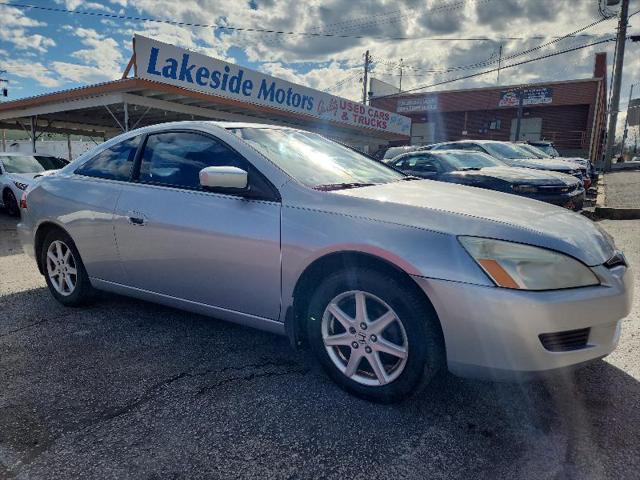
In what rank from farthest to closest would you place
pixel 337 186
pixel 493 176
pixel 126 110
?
pixel 126 110, pixel 493 176, pixel 337 186

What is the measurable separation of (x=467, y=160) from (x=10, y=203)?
30.0ft

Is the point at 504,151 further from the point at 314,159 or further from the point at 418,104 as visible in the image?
the point at 418,104

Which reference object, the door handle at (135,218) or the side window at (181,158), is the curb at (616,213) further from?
the door handle at (135,218)

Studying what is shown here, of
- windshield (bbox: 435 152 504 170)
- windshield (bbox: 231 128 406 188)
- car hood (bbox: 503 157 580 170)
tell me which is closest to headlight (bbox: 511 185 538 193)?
windshield (bbox: 435 152 504 170)

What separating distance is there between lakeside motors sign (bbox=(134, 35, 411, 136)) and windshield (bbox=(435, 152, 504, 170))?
266 inches

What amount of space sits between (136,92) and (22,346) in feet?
30.7

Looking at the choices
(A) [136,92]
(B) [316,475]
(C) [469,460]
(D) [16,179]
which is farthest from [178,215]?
(A) [136,92]

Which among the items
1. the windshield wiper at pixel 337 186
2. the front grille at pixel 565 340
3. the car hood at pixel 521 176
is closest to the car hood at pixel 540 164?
the car hood at pixel 521 176

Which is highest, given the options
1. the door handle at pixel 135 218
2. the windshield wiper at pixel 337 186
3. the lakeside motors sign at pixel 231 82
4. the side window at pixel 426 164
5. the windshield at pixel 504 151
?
the lakeside motors sign at pixel 231 82

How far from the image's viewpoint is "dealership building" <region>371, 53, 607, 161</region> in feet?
101

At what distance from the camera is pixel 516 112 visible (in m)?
33.4

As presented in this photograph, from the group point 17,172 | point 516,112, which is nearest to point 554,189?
point 17,172

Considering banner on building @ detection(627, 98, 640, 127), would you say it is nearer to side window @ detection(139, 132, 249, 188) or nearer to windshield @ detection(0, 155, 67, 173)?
windshield @ detection(0, 155, 67, 173)

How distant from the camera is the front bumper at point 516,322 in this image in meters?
1.93
